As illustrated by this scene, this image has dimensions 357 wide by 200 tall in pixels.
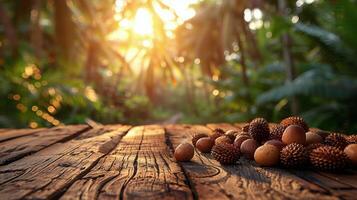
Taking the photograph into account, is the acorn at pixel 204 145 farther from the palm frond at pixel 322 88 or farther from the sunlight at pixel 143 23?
the sunlight at pixel 143 23

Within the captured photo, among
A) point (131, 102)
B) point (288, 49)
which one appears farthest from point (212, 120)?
point (288, 49)

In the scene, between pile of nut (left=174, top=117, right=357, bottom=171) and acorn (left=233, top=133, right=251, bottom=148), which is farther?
acorn (left=233, top=133, right=251, bottom=148)

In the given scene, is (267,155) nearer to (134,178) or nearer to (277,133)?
(277,133)

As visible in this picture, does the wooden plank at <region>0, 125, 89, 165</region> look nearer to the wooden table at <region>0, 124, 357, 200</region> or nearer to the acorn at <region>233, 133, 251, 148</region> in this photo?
the wooden table at <region>0, 124, 357, 200</region>

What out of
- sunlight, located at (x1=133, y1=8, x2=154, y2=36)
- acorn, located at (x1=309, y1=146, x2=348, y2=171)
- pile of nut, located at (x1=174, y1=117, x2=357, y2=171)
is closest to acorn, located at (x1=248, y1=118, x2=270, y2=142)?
pile of nut, located at (x1=174, y1=117, x2=357, y2=171)

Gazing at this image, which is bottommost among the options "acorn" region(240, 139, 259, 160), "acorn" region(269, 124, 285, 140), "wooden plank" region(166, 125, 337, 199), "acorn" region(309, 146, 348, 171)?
"wooden plank" region(166, 125, 337, 199)

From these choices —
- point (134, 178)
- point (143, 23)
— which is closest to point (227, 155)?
point (134, 178)

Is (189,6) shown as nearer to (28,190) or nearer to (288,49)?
(288,49)
